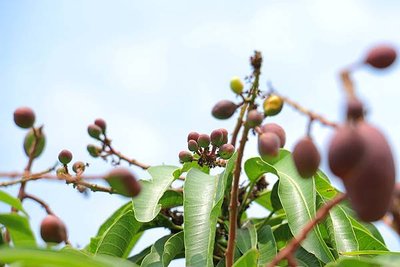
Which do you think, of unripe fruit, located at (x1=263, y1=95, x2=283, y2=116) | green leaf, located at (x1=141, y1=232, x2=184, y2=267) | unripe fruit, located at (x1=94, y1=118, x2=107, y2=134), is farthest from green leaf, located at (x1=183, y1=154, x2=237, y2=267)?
unripe fruit, located at (x1=263, y1=95, x2=283, y2=116)

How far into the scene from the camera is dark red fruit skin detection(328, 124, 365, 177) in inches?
28.8

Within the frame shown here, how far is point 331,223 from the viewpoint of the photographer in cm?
163

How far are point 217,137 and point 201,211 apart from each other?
0.19 m

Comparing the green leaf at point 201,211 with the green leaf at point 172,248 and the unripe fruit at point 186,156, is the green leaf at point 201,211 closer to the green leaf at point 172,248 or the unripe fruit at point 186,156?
the unripe fruit at point 186,156

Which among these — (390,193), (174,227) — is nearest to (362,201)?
(390,193)

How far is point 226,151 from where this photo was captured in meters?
1.57

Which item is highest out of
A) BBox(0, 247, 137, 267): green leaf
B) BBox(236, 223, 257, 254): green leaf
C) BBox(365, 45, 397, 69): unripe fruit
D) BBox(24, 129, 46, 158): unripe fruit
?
BBox(365, 45, 397, 69): unripe fruit

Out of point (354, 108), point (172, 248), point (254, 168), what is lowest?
point (172, 248)

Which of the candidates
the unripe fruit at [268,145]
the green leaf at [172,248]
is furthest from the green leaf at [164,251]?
the unripe fruit at [268,145]

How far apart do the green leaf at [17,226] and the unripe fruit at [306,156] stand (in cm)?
43

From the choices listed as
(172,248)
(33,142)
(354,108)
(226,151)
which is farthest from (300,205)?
(354,108)

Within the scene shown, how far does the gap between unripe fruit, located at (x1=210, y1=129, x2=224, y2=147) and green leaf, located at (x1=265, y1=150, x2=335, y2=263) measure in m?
0.20

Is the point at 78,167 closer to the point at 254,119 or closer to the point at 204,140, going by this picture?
the point at 204,140

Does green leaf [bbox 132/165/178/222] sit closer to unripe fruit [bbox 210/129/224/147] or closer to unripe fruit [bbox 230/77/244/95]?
unripe fruit [bbox 210/129/224/147]
